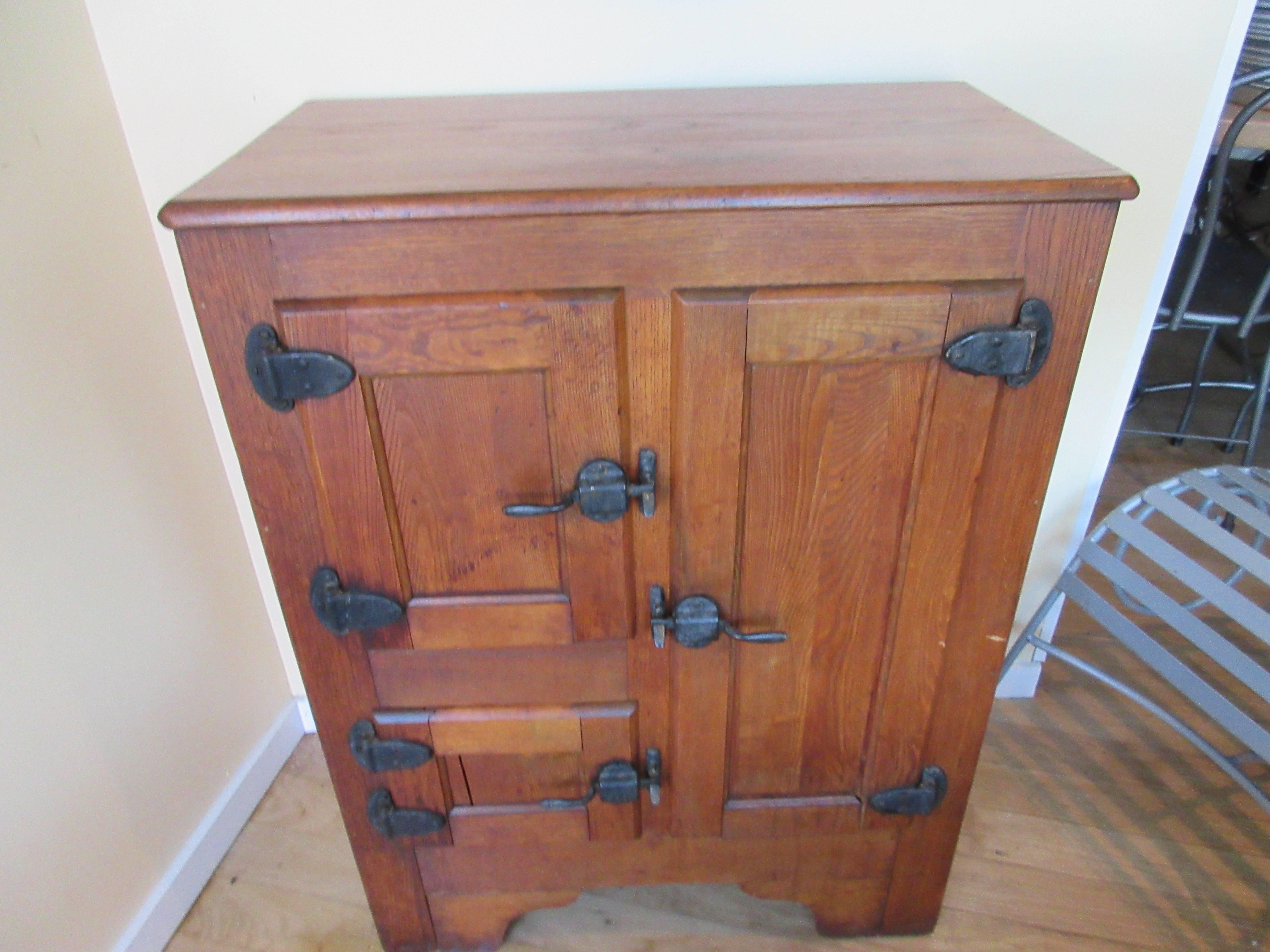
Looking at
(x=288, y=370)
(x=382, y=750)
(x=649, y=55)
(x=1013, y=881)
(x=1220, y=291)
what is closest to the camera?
(x=288, y=370)

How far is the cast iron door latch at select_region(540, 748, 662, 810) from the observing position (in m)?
1.03

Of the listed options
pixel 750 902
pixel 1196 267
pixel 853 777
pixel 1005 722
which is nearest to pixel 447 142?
pixel 853 777

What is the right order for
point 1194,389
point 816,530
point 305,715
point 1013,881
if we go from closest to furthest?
point 816,530 < point 1013,881 < point 305,715 < point 1194,389

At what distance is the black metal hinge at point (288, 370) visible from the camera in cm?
78

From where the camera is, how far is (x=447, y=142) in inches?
35.1

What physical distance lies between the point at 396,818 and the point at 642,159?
0.81 meters

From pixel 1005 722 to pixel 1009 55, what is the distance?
1.13 m

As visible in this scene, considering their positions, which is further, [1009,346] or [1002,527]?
[1002,527]

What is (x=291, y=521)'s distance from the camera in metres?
0.87

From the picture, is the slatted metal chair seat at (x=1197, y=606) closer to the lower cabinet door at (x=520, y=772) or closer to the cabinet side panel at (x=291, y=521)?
the lower cabinet door at (x=520, y=772)

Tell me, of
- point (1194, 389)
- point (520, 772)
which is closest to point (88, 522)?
point (520, 772)

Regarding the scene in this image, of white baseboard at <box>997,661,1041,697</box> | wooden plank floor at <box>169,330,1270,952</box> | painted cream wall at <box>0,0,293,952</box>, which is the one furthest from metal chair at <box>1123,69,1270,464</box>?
painted cream wall at <box>0,0,293,952</box>

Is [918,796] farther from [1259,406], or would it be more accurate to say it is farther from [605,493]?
[1259,406]

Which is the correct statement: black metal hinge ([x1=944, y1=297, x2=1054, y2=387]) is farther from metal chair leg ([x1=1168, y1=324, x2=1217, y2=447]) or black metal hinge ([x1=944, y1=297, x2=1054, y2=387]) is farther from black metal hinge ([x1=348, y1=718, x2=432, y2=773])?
metal chair leg ([x1=1168, y1=324, x2=1217, y2=447])
